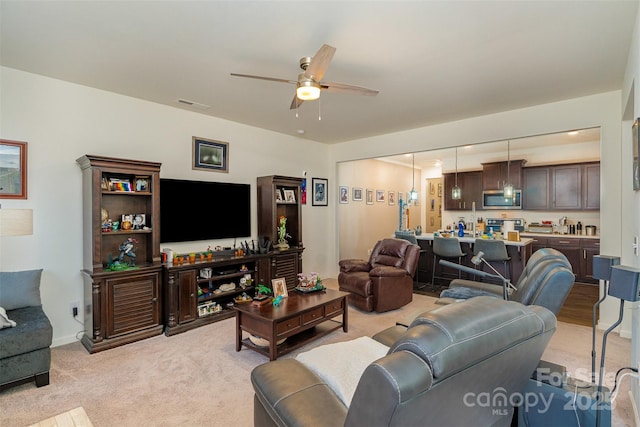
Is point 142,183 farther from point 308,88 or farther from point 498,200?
point 498,200

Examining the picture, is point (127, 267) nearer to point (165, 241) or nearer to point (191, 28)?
point (165, 241)

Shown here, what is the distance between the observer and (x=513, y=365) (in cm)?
120

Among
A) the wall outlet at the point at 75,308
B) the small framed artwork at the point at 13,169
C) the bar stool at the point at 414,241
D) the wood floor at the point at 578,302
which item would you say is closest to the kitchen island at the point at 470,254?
the bar stool at the point at 414,241

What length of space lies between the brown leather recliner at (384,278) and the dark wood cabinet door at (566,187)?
13.7ft

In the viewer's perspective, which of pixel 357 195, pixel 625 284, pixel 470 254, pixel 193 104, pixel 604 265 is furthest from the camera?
pixel 357 195

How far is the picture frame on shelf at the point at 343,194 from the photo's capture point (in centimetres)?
660

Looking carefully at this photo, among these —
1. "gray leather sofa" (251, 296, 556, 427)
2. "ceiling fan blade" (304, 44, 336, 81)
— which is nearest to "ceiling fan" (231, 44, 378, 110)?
"ceiling fan blade" (304, 44, 336, 81)

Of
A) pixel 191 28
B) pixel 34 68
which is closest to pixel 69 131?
pixel 34 68

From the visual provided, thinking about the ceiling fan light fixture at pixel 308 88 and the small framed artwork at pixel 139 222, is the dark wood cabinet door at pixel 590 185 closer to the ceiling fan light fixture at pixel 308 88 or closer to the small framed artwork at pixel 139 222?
the ceiling fan light fixture at pixel 308 88

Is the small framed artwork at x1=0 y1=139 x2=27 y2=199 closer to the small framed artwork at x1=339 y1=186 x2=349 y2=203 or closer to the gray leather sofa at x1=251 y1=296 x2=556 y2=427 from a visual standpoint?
the gray leather sofa at x1=251 y1=296 x2=556 y2=427

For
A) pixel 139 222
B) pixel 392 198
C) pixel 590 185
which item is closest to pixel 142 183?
pixel 139 222

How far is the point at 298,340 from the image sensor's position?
3.18 metres

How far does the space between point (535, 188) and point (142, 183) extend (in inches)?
292

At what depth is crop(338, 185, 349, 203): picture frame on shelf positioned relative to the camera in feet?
21.6
